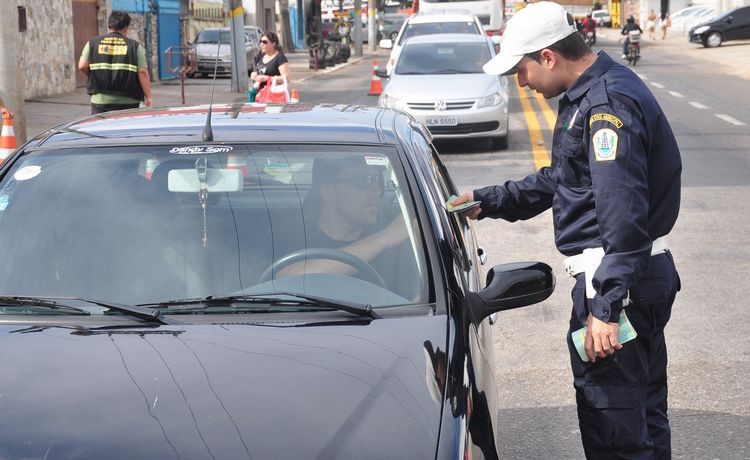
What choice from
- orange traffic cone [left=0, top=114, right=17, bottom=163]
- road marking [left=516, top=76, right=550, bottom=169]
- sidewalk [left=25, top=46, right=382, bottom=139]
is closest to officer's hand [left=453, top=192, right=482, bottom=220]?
orange traffic cone [left=0, top=114, right=17, bottom=163]

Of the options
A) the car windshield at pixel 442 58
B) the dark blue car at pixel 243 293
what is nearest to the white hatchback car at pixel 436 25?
the car windshield at pixel 442 58

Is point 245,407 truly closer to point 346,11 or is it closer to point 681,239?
point 681,239

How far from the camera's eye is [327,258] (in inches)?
144

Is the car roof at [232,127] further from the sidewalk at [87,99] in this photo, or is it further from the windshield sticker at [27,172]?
the sidewalk at [87,99]

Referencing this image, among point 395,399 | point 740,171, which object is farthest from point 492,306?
point 740,171

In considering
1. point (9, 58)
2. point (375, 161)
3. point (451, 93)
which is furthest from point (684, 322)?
point (9, 58)

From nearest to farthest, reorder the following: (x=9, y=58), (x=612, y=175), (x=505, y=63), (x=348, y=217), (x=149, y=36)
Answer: (x=612, y=175) → (x=505, y=63) → (x=348, y=217) → (x=9, y=58) → (x=149, y=36)

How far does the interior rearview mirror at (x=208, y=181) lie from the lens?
12.4 feet

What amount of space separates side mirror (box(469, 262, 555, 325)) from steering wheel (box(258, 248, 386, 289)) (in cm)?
32

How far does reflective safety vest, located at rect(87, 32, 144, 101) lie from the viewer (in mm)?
10891

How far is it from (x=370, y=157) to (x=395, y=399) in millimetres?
1235

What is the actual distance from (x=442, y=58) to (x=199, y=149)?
1319cm

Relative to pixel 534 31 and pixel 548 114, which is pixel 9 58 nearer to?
pixel 548 114

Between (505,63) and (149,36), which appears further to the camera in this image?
(149,36)
